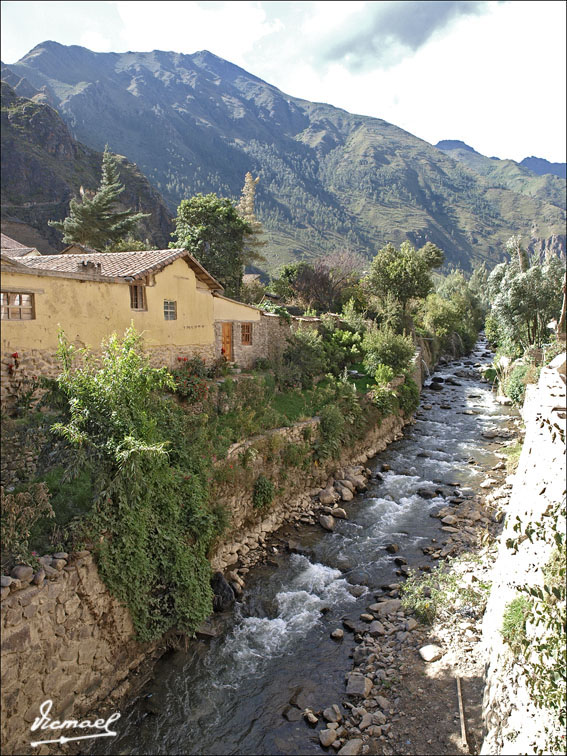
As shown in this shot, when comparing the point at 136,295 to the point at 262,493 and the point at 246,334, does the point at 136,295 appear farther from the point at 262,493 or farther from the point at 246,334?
the point at 246,334

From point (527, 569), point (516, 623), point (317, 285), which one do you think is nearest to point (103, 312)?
point (527, 569)

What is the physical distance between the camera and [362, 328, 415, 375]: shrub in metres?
24.6

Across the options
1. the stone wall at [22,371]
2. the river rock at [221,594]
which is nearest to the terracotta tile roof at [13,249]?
the stone wall at [22,371]

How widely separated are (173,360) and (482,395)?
22.0 meters

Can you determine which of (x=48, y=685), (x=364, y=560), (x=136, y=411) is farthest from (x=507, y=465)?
(x=48, y=685)

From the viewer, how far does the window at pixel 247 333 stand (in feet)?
69.4

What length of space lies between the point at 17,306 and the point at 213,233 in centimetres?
2071

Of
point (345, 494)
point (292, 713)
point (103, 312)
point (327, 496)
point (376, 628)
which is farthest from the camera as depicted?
point (345, 494)

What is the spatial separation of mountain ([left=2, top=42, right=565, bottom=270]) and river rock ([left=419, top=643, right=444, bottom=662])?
82.6m

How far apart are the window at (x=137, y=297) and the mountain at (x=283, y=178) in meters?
75.0

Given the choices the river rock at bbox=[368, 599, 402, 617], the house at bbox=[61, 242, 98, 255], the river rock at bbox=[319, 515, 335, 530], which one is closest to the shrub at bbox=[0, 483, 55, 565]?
the river rock at bbox=[368, 599, 402, 617]

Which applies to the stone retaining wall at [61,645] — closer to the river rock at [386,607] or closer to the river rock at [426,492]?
the river rock at [386,607]

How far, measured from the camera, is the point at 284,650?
9328 millimetres

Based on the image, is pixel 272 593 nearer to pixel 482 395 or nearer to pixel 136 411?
pixel 136 411
